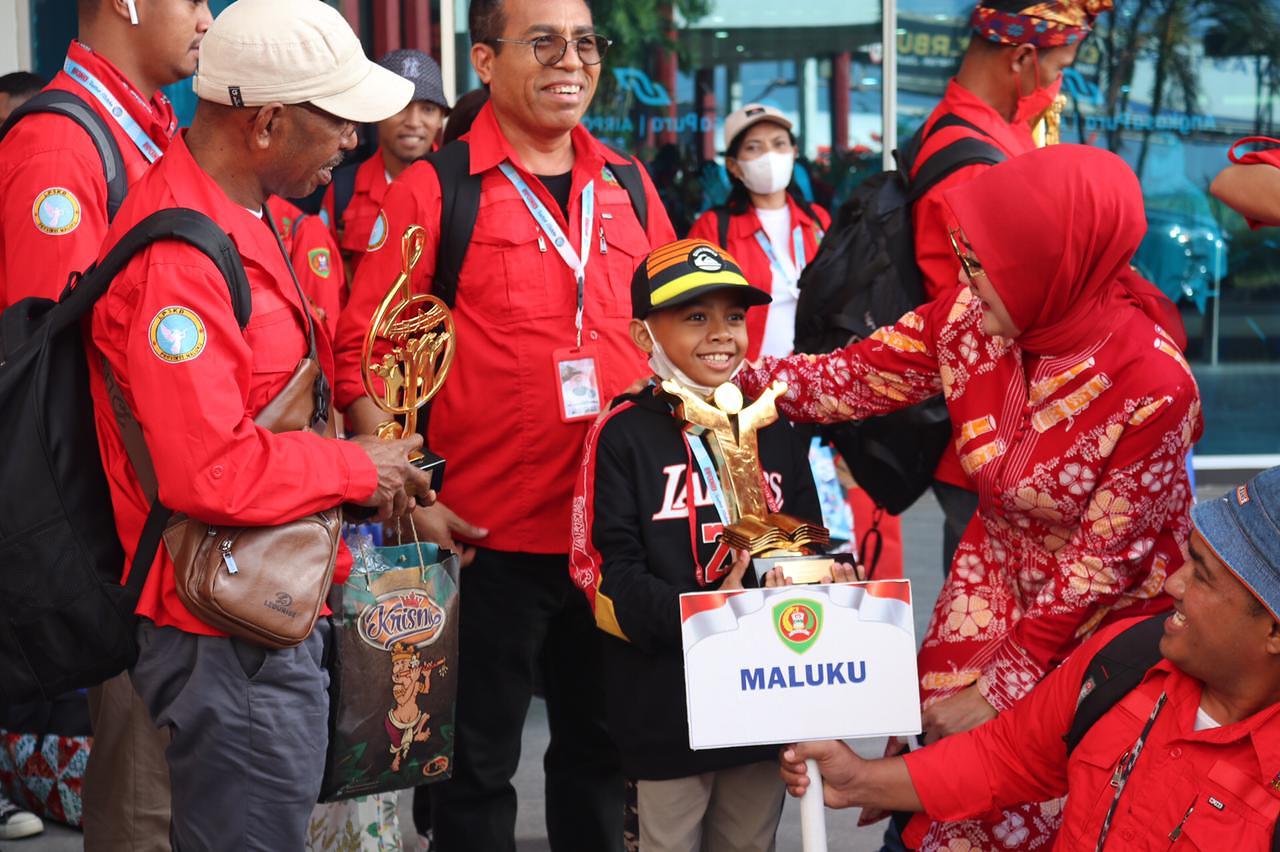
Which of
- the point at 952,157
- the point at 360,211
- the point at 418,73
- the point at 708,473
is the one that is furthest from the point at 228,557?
the point at 418,73

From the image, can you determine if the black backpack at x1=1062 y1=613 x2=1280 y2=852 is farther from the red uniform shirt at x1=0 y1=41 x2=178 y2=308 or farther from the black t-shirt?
the red uniform shirt at x1=0 y1=41 x2=178 y2=308

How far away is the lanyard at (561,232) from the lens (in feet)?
12.0

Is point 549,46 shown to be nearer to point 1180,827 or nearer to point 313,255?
point 313,255

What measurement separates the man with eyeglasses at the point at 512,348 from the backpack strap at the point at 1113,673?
1.47 meters

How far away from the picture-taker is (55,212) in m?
3.33

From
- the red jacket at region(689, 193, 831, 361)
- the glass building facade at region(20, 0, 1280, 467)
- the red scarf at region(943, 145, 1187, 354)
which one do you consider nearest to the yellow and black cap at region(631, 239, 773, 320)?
the red scarf at region(943, 145, 1187, 354)

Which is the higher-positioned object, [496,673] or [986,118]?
[986,118]

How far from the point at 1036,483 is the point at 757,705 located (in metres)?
0.74

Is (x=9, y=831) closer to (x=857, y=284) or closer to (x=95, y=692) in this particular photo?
(x=95, y=692)

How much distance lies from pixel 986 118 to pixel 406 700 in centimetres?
218

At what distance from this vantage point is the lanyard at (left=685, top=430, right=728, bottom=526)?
319 cm

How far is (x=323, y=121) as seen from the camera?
2.75m

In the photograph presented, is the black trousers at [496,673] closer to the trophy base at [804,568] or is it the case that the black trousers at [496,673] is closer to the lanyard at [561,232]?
the lanyard at [561,232]

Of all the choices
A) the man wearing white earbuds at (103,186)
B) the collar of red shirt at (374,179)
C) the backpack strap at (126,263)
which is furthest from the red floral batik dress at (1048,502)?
the collar of red shirt at (374,179)
